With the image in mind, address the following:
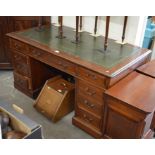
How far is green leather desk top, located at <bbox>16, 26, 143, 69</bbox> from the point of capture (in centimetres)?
173

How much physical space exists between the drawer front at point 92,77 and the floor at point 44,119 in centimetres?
58

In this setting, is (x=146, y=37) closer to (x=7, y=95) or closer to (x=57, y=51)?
(x=57, y=51)

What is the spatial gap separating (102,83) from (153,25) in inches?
76.1

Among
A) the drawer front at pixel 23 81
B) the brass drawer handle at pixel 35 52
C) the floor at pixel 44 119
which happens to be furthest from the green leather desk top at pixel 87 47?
the floor at pixel 44 119

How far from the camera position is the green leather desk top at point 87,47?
173cm

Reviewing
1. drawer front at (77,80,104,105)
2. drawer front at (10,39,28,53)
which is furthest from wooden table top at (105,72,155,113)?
drawer front at (10,39,28,53)

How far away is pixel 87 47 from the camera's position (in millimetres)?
1941

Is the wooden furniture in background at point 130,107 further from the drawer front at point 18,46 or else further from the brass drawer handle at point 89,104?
the drawer front at point 18,46

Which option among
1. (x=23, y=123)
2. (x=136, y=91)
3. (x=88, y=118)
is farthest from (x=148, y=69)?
(x=23, y=123)

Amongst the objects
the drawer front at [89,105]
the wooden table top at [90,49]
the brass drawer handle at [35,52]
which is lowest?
the drawer front at [89,105]

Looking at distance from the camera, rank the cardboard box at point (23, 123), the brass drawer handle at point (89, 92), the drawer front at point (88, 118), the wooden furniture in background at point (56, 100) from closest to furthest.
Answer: the cardboard box at point (23, 123)
the brass drawer handle at point (89, 92)
the drawer front at point (88, 118)
the wooden furniture in background at point (56, 100)
